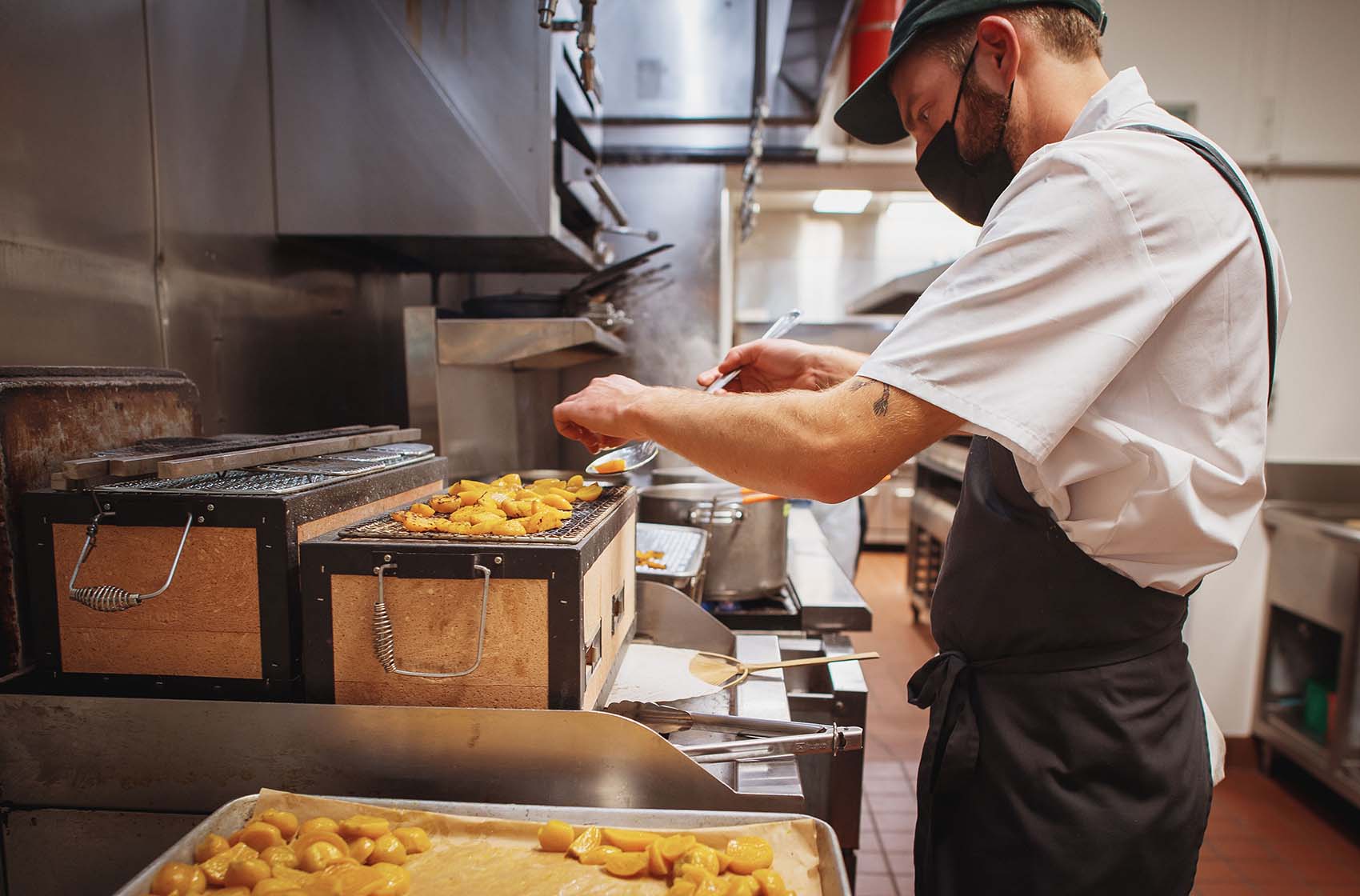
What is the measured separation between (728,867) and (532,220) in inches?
72.3

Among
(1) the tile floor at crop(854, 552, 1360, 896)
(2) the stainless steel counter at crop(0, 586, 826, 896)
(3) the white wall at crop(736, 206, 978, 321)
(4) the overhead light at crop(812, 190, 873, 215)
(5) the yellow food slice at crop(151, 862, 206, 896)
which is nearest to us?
(5) the yellow food slice at crop(151, 862, 206, 896)

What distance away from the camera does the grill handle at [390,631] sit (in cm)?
97

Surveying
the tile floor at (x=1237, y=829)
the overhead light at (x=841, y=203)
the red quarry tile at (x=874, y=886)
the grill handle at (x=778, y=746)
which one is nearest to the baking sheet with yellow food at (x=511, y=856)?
the grill handle at (x=778, y=746)

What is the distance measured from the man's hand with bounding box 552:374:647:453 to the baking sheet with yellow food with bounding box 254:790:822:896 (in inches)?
21.1

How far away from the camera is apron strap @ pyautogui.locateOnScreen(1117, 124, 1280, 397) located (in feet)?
2.89

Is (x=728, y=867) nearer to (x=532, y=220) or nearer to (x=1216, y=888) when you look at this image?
(x=532, y=220)

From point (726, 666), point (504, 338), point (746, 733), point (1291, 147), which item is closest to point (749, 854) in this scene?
point (746, 733)

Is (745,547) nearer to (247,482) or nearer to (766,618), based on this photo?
(766,618)

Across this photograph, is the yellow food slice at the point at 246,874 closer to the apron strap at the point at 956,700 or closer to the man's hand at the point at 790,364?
the apron strap at the point at 956,700

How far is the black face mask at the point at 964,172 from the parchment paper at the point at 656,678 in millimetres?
902

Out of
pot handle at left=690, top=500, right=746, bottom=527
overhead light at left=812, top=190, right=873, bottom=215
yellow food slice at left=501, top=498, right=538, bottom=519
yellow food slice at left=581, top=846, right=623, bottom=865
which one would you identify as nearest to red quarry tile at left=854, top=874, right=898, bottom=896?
pot handle at left=690, top=500, right=746, bottom=527

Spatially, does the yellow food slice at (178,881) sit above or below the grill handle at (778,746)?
below

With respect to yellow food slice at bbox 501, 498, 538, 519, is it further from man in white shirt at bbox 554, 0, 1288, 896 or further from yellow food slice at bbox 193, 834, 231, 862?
yellow food slice at bbox 193, 834, 231, 862

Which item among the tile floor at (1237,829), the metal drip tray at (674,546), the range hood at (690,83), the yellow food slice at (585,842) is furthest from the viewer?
the range hood at (690,83)
